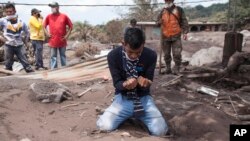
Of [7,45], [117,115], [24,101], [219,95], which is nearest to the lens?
[117,115]

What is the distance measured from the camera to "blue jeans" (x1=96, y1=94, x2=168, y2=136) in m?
4.91

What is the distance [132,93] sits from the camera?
502 cm

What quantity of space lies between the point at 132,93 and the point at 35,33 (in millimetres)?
6136

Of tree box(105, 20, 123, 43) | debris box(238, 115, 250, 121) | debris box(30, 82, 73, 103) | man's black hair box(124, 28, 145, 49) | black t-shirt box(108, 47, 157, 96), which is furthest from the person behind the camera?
tree box(105, 20, 123, 43)

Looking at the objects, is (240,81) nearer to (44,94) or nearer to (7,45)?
(44,94)

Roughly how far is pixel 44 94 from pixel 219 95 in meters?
2.99

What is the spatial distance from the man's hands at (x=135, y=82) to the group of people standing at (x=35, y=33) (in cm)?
484

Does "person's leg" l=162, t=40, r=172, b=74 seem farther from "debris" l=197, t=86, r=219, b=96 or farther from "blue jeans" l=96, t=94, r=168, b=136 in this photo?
"blue jeans" l=96, t=94, r=168, b=136

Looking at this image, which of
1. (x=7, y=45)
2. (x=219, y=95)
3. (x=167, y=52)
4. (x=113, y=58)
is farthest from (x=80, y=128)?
(x=7, y=45)

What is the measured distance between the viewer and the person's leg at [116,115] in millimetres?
4902

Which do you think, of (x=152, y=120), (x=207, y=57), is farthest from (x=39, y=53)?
(x=152, y=120)

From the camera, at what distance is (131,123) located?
528cm

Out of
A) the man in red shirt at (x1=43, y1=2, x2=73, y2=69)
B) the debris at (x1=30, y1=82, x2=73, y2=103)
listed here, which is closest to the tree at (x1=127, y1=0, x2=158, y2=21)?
the man in red shirt at (x1=43, y1=2, x2=73, y2=69)

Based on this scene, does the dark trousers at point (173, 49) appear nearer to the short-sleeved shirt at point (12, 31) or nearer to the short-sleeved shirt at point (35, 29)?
the short-sleeved shirt at point (12, 31)
